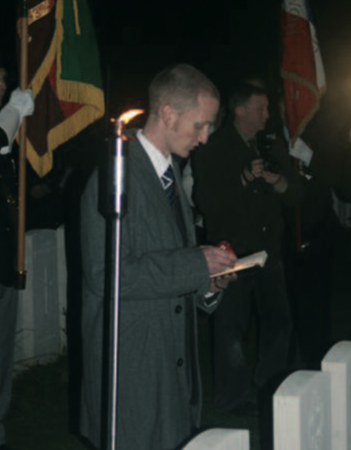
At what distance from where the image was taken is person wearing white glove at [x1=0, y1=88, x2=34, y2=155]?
5.34m

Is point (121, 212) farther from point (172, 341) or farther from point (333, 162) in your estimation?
point (333, 162)

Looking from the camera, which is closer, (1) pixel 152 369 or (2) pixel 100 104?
(1) pixel 152 369

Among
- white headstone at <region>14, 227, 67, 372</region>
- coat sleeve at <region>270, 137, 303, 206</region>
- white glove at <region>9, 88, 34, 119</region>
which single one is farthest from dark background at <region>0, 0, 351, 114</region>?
white glove at <region>9, 88, 34, 119</region>

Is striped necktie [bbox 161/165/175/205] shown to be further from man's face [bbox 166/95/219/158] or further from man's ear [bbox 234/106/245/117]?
man's ear [bbox 234/106/245/117]

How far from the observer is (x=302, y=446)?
2.43 meters

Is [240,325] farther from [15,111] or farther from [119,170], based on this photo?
[119,170]

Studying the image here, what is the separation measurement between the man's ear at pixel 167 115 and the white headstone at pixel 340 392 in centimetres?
107

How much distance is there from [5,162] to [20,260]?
21.2 inches

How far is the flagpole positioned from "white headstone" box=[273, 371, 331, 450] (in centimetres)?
285

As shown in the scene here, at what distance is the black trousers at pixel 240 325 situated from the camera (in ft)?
20.2

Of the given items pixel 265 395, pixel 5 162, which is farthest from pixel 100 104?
pixel 265 395

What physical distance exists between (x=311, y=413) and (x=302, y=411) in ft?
0.35

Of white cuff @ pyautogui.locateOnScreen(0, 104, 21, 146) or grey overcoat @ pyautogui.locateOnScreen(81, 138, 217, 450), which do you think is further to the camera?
white cuff @ pyautogui.locateOnScreen(0, 104, 21, 146)

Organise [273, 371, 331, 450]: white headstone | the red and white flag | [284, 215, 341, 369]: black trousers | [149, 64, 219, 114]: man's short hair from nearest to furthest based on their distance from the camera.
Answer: [273, 371, 331, 450]: white headstone
[149, 64, 219, 114]: man's short hair
[284, 215, 341, 369]: black trousers
the red and white flag
